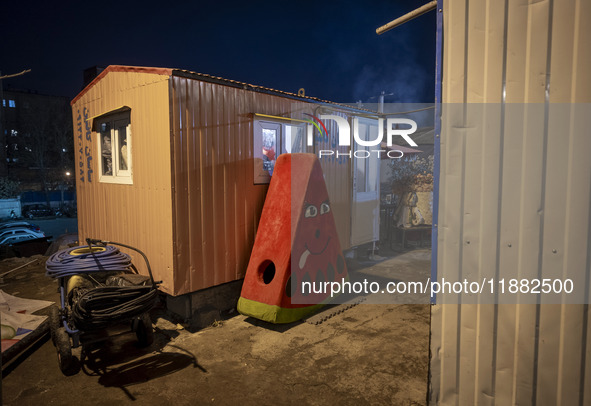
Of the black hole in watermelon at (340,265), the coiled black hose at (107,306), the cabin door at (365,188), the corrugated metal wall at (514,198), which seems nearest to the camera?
the corrugated metal wall at (514,198)

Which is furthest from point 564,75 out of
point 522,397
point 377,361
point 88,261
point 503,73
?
point 88,261

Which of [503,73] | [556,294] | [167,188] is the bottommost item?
[556,294]

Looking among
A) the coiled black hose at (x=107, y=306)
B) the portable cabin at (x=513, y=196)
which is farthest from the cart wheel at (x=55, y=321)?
the portable cabin at (x=513, y=196)

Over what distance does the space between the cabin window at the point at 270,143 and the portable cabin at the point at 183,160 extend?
21 mm

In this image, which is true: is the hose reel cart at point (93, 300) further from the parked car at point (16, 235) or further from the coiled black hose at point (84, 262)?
the parked car at point (16, 235)

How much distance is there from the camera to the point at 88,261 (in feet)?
18.0

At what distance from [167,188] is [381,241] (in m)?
8.86

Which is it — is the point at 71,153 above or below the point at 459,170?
above

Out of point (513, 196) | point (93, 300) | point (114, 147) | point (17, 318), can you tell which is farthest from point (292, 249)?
point (17, 318)

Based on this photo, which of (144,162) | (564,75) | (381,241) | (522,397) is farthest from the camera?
(381,241)

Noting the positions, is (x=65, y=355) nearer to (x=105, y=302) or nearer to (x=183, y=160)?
(x=105, y=302)

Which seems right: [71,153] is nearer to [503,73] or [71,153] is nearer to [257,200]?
[257,200]

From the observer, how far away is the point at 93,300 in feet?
13.9

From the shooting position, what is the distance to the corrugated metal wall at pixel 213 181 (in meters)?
5.62
